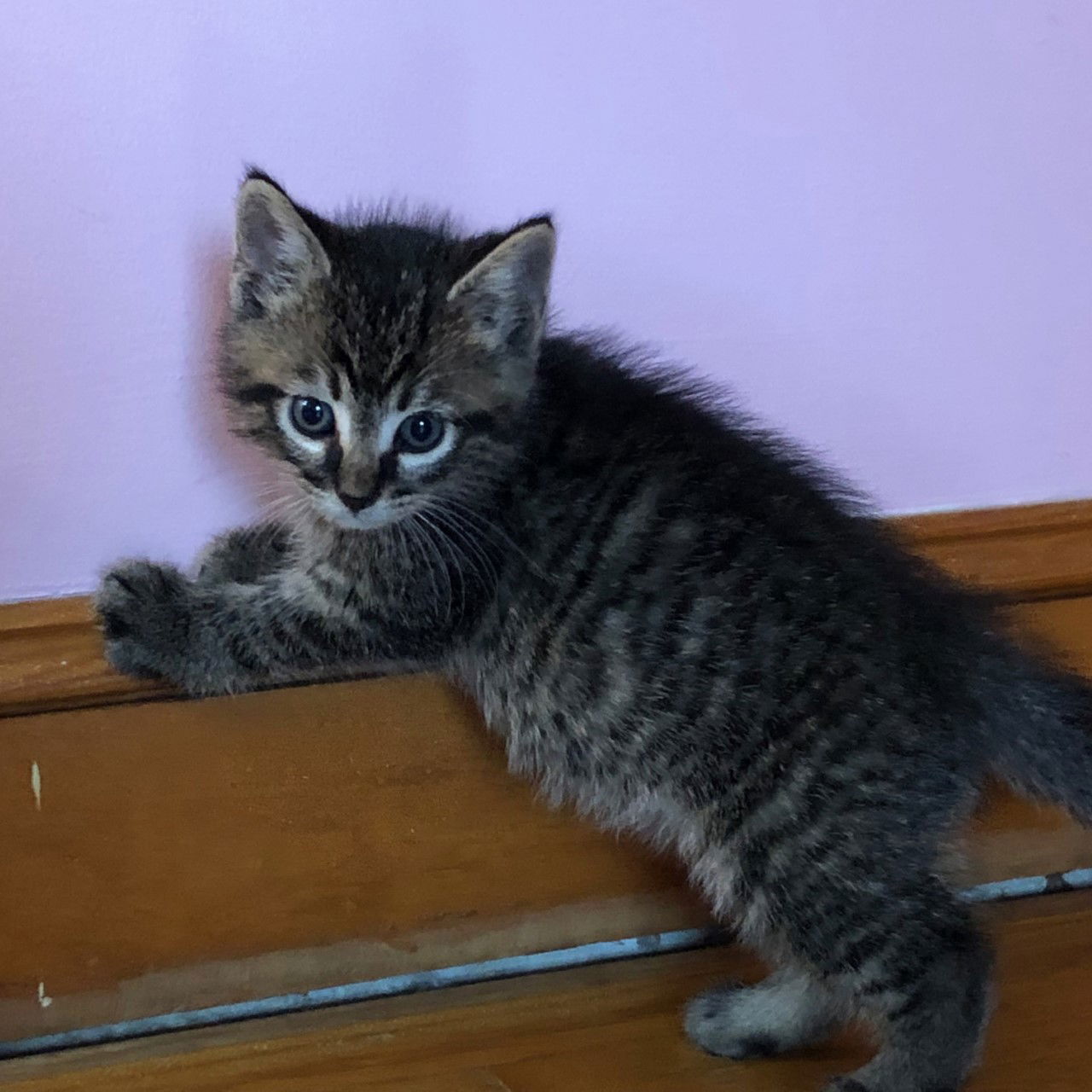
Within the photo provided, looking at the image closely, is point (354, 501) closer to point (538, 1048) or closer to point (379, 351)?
point (379, 351)


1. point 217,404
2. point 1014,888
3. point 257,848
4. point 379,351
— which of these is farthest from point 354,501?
point 1014,888

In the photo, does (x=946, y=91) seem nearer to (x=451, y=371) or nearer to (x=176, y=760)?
(x=451, y=371)

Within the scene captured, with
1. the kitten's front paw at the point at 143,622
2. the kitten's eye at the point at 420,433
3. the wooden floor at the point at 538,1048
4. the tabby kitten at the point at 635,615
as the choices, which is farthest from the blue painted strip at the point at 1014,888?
the kitten's front paw at the point at 143,622

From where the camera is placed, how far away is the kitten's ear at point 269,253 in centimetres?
88

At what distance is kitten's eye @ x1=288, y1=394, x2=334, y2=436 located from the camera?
950 millimetres

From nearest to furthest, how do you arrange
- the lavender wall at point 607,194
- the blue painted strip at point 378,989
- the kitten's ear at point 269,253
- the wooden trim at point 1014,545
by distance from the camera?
the kitten's ear at point 269,253
the lavender wall at point 607,194
the blue painted strip at point 378,989
the wooden trim at point 1014,545

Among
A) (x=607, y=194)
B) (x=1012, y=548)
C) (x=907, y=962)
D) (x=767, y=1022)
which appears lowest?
(x=767, y=1022)

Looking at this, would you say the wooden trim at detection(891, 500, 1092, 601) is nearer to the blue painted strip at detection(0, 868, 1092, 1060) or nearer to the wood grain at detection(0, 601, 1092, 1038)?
the blue painted strip at detection(0, 868, 1092, 1060)

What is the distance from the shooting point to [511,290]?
3.10 feet

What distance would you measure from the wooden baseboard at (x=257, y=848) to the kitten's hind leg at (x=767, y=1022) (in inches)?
5.8

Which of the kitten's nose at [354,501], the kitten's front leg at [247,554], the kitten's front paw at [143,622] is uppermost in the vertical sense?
the kitten's nose at [354,501]

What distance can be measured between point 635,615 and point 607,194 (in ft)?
1.38

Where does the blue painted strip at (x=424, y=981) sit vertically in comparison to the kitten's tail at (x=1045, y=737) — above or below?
below

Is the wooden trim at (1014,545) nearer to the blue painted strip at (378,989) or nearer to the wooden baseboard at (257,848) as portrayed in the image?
the wooden baseboard at (257,848)
